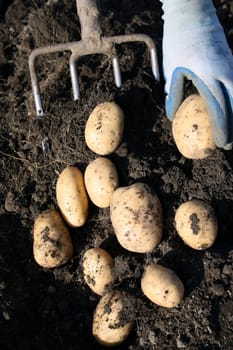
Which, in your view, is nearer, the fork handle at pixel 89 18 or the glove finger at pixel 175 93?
the glove finger at pixel 175 93

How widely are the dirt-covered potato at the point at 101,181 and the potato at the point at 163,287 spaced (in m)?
0.34

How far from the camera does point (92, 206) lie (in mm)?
2240

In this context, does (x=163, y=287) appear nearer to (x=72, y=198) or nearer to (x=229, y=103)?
(x=72, y=198)

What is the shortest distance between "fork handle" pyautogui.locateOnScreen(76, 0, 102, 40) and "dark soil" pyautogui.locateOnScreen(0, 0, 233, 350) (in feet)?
0.70

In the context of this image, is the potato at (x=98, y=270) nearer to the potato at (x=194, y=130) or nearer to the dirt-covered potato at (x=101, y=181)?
the dirt-covered potato at (x=101, y=181)

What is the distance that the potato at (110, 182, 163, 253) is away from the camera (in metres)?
1.96

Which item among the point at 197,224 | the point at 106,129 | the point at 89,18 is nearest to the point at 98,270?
the point at 197,224

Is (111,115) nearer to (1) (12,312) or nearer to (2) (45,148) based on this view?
(2) (45,148)

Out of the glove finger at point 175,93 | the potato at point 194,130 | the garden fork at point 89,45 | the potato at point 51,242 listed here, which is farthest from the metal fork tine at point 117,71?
the potato at point 51,242

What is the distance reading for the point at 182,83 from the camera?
7.02 feet

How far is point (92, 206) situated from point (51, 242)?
24 centimetres

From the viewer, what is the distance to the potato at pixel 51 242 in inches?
83.0

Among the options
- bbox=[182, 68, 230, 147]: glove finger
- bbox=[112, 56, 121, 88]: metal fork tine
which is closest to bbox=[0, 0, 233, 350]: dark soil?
bbox=[112, 56, 121, 88]: metal fork tine

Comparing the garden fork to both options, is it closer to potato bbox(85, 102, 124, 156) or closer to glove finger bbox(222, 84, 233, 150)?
potato bbox(85, 102, 124, 156)
